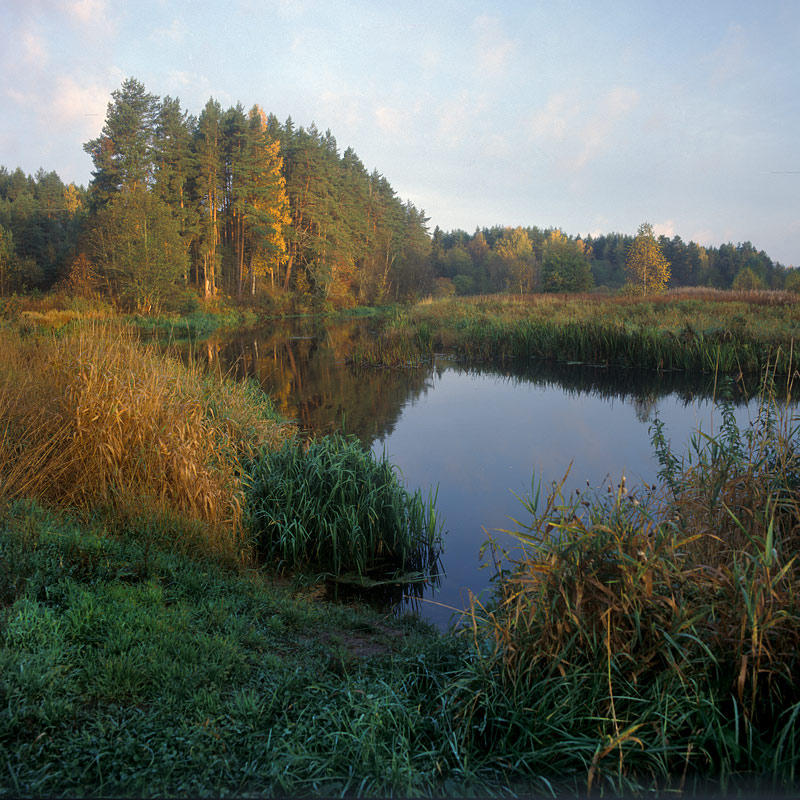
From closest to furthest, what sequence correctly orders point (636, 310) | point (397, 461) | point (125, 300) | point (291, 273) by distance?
point (397, 461), point (636, 310), point (125, 300), point (291, 273)

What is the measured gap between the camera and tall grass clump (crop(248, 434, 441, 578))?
4723 millimetres

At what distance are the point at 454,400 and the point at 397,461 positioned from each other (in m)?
4.72

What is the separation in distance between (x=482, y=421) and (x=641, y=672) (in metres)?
8.46

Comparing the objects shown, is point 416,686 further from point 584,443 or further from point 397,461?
point 584,443

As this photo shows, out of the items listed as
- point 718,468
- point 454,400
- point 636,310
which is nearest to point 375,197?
point 636,310

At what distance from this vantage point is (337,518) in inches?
188

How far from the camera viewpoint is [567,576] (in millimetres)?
2410

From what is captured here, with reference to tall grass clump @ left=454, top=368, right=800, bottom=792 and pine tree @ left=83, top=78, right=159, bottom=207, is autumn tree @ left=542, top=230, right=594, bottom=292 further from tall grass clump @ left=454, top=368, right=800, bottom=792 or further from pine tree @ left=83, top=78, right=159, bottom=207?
tall grass clump @ left=454, top=368, right=800, bottom=792

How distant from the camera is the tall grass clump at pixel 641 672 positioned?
2.01m

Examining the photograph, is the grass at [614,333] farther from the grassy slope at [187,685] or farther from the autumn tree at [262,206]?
the autumn tree at [262,206]

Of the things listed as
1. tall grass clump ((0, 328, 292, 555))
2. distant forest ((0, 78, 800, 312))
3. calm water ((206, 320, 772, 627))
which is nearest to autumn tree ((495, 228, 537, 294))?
distant forest ((0, 78, 800, 312))

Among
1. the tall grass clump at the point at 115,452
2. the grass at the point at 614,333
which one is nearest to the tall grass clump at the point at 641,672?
the tall grass clump at the point at 115,452

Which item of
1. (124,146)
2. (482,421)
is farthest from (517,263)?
(482,421)

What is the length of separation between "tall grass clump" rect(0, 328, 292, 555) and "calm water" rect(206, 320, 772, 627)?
1.86 metres
